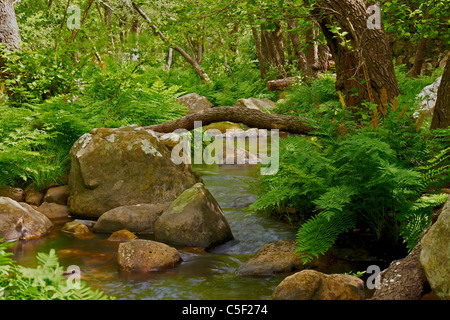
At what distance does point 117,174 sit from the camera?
281 inches

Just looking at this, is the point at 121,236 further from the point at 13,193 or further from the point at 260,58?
the point at 260,58

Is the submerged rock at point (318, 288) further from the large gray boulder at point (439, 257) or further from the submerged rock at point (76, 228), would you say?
the submerged rock at point (76, 228)

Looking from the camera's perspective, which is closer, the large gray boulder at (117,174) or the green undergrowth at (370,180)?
the green undergrowth at (370,180)

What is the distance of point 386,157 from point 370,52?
2.78 metres

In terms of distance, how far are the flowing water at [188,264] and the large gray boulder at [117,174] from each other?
0.69 m

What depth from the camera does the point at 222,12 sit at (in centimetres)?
702

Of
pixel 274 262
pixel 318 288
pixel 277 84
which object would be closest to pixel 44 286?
pixel 318 288

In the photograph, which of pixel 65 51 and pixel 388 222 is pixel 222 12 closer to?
pixel 388 222

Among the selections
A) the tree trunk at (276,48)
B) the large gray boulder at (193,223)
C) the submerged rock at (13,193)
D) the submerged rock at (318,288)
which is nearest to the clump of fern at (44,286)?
the submerged rock at (318,288)

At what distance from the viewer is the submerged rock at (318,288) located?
376 cm

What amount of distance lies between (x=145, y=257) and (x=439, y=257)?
3.09 meters

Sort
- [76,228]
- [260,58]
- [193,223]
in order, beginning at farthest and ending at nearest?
1. [260,58]
2. [76,228]
3. [193,223]

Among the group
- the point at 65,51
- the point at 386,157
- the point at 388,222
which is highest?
the point at 65,51
